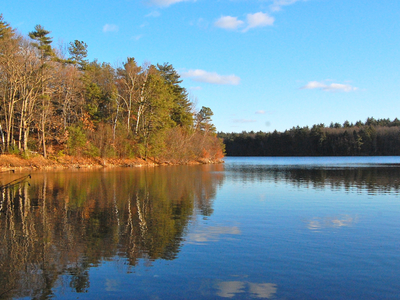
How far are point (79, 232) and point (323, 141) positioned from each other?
14722 cm

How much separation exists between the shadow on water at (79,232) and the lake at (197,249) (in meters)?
0.03

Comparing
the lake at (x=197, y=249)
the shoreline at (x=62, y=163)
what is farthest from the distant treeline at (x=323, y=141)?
the lake at (x=197, y=249)

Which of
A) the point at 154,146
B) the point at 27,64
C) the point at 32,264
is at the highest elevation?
the point at 27,64

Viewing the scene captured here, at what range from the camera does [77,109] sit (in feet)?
169

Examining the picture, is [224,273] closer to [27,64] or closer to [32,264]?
[32,264]

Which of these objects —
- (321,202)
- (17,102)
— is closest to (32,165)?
(17,102)

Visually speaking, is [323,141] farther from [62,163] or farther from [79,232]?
[79,232]

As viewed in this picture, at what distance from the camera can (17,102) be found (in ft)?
138

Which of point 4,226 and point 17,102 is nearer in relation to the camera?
point 4,226

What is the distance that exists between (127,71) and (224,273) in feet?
168

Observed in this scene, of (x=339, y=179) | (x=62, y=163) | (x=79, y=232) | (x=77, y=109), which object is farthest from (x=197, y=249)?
(x=77, y=109)

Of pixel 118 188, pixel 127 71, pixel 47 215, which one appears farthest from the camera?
Answer: pixel 127 71

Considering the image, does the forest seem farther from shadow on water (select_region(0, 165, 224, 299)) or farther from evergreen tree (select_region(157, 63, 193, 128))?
shadow on water (select_region(0, 165, 224, 299))

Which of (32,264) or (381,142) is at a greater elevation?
(381,142)
